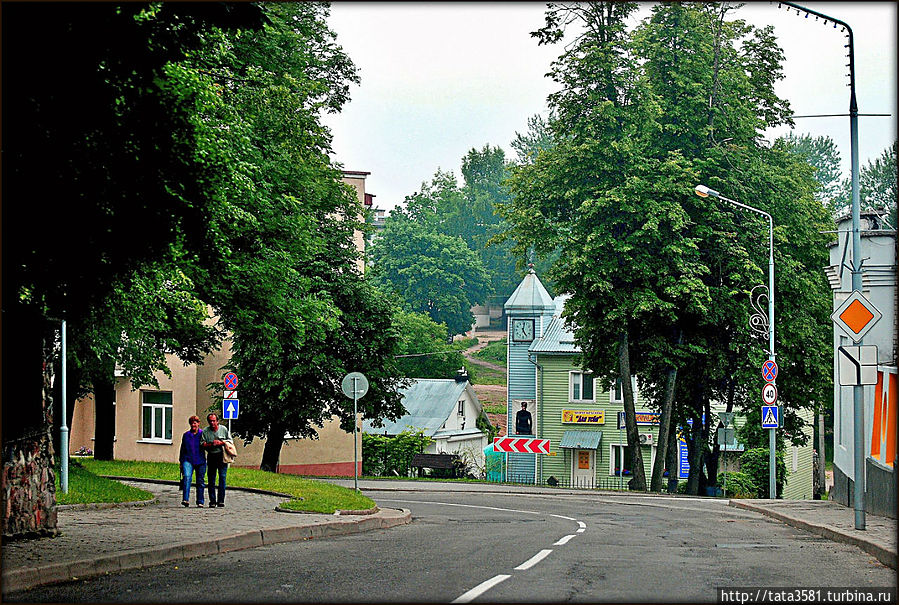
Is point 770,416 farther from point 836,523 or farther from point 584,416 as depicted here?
point 584,416

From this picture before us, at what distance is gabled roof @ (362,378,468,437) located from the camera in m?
70.2

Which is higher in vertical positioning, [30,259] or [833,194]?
[833,194]

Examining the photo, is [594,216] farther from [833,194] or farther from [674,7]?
[833,194]

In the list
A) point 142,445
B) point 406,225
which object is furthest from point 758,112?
point 406,225

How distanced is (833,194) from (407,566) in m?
114

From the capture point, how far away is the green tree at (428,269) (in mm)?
99875

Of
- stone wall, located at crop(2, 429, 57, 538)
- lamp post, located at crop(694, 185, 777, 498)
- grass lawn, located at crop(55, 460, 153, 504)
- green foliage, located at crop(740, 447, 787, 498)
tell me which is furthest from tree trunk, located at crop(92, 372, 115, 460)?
green foliage, located at crop(740, 447, 787, 498)

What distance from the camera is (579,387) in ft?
195

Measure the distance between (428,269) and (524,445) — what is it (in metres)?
59.5

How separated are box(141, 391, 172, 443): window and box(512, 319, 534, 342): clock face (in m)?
23.6

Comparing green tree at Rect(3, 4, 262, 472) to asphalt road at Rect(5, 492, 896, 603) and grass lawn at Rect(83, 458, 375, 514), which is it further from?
grass lawn at Rect(83, 458, 375, 514)

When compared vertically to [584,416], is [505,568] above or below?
above

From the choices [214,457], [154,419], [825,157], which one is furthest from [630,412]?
[825,157]

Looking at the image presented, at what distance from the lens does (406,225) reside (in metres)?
101
